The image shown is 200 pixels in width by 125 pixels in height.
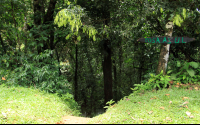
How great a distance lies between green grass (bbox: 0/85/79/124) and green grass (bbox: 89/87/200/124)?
124 centimetres

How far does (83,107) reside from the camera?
17328mm

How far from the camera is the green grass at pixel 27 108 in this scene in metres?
3.81

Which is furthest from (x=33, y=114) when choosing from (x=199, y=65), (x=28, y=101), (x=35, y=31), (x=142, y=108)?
(x=199, y=65)

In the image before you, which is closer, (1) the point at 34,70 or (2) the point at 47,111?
(2) the point at 47,111

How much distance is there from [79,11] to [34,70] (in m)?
3.12

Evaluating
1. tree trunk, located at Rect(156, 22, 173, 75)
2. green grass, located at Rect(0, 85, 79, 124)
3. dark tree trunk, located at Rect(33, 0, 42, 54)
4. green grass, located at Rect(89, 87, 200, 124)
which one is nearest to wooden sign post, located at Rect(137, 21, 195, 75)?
tree trunk, located at Rect(156, 22, 173, 75)

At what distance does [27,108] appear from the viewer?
441 cm

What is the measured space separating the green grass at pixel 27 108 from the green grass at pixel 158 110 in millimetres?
1243

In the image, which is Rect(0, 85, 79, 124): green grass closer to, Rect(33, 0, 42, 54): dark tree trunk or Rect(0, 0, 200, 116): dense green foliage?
Rect(0, 0, 200, 116): dense green foliage

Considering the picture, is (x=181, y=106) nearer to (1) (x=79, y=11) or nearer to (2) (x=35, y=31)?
(1) (x=79, y=11)

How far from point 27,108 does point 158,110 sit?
11.5ft

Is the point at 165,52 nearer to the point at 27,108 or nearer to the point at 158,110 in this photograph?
the point at 158,110

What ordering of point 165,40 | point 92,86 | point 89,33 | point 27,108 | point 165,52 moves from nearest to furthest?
point 27,108, point 165,40, point 89,33, point 165,52, point 92,86

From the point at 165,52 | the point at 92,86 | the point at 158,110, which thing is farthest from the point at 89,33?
the point at 92,86
